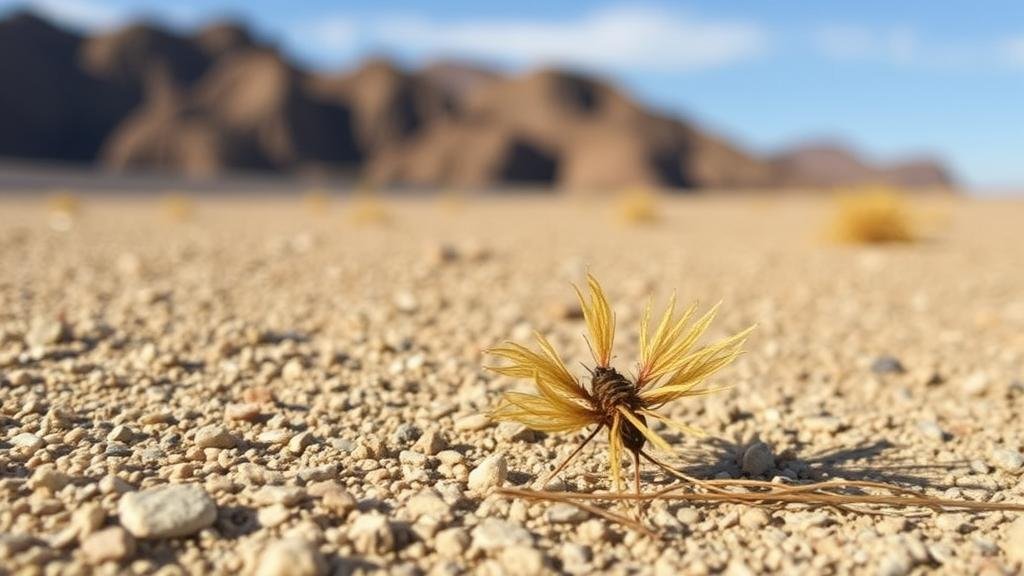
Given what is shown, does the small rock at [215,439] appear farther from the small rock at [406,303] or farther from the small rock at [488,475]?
the small rock at [406,303]

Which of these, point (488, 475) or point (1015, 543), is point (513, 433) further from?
point (1015, 543)

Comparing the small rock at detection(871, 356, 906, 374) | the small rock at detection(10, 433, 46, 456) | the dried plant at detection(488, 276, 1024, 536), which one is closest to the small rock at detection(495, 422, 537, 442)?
the dried plant at detection(488, 276, 1024, 536)

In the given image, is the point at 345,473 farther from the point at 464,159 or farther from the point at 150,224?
the point at 464,159

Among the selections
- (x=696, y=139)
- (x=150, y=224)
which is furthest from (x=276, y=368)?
(x=696, y=139)

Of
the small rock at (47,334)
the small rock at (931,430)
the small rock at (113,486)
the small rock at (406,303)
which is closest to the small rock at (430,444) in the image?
the small rock at (113,486)

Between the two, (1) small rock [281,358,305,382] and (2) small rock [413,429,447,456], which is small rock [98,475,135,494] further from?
(1) small rock [281,358,305,382]
